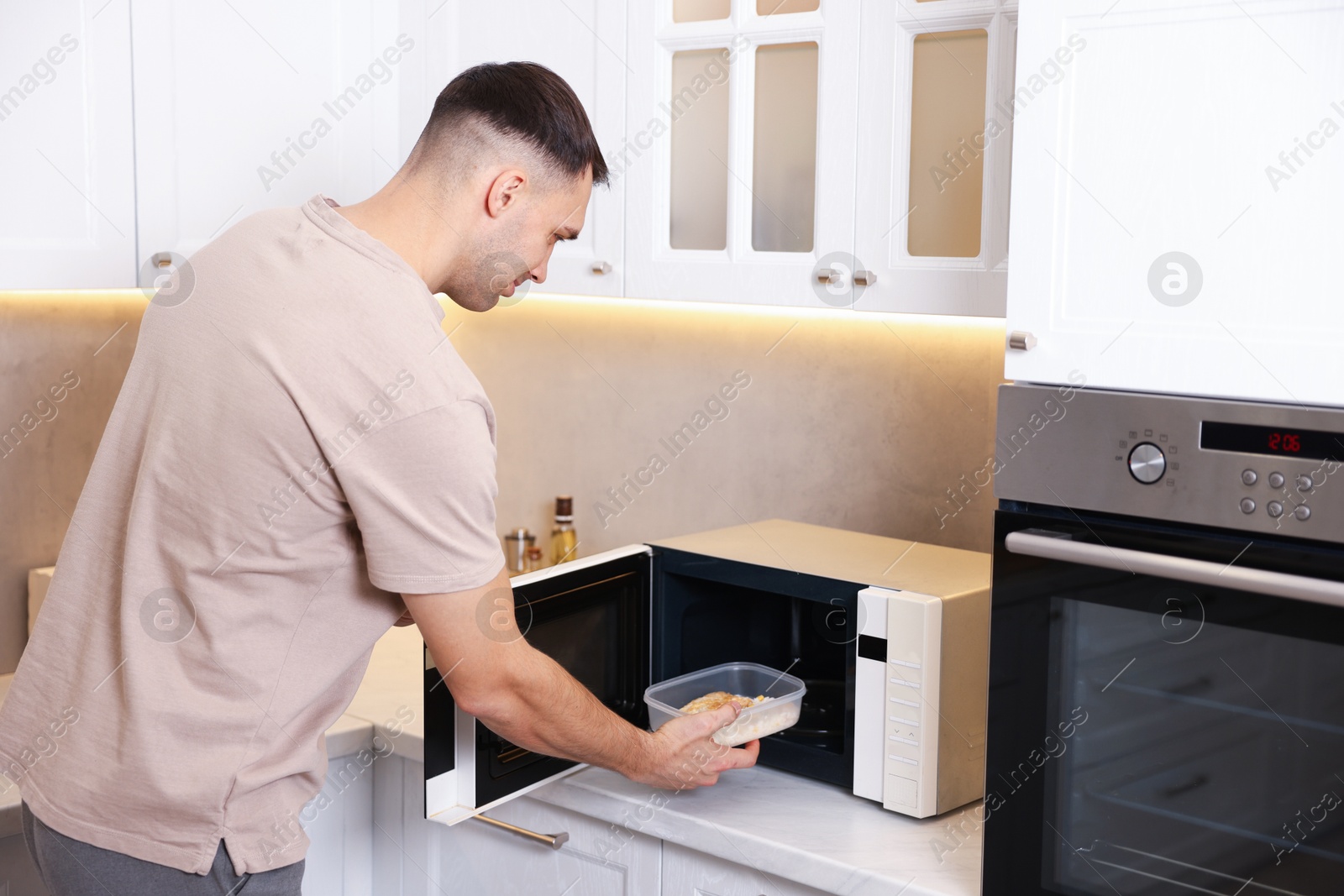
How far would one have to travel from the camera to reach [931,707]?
4.25 feet

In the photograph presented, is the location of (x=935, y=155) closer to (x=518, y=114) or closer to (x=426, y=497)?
(x=518, y=114)

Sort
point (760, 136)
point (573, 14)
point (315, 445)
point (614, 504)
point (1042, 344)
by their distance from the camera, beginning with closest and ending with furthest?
1. point (315, 445)
2. point (1042, 344)
3. point (760, 136)
4. point (573, 14)
5. point (614, 504)

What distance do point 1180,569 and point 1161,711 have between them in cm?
13

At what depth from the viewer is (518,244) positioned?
120 cm

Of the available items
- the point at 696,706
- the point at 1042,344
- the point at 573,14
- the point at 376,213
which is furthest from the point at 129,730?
the point at 573,14

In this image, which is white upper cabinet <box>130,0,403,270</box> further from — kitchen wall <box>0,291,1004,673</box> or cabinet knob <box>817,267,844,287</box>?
cabinet knob <box>817,267,844,287</box>

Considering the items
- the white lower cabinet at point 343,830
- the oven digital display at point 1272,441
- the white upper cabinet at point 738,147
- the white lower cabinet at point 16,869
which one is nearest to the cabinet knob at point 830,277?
the white upper cabinet at point 738,147

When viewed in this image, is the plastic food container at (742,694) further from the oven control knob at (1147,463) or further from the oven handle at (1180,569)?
the oven control knob at (1147,463)

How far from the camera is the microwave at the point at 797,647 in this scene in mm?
1291

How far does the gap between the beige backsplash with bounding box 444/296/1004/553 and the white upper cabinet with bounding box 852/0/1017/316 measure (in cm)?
27

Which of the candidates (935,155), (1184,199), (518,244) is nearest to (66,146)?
(518,244)

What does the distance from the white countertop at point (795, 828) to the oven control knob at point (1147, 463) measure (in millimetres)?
462

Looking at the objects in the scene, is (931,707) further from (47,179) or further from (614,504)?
(47,179)

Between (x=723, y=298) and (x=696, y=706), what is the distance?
0.55 metres
